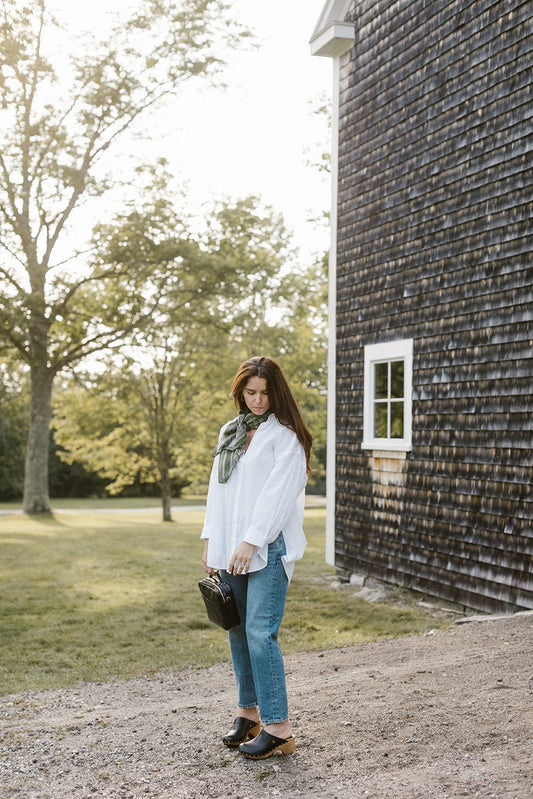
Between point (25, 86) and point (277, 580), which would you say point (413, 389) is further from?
point (25, 86)

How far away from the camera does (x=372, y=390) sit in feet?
31.7

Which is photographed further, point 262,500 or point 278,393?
point 278,393

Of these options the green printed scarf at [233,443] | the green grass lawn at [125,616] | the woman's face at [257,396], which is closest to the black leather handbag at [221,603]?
the green printed scarf at [233,443]

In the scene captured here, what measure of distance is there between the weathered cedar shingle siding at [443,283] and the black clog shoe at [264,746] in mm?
3630

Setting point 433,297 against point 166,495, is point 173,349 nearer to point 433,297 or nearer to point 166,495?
point 166,495

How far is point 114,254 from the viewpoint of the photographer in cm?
1992

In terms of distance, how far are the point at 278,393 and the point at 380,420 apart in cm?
583

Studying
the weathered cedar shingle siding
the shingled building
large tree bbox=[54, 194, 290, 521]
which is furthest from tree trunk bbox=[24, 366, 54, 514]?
the weathered cedar shingle siding

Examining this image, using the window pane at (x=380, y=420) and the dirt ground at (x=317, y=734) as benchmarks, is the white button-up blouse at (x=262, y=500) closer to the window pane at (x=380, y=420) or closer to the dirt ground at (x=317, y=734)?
the dirt ground at (x=317, y=734)

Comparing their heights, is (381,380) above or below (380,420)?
above

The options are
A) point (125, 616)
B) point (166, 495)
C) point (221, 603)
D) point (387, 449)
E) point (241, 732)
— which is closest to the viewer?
point (221, 603)

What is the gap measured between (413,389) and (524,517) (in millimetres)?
2129

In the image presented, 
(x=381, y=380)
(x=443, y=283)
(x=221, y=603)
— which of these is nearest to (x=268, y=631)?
(x=221, y=603)

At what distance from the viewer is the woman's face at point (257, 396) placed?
3930mm
